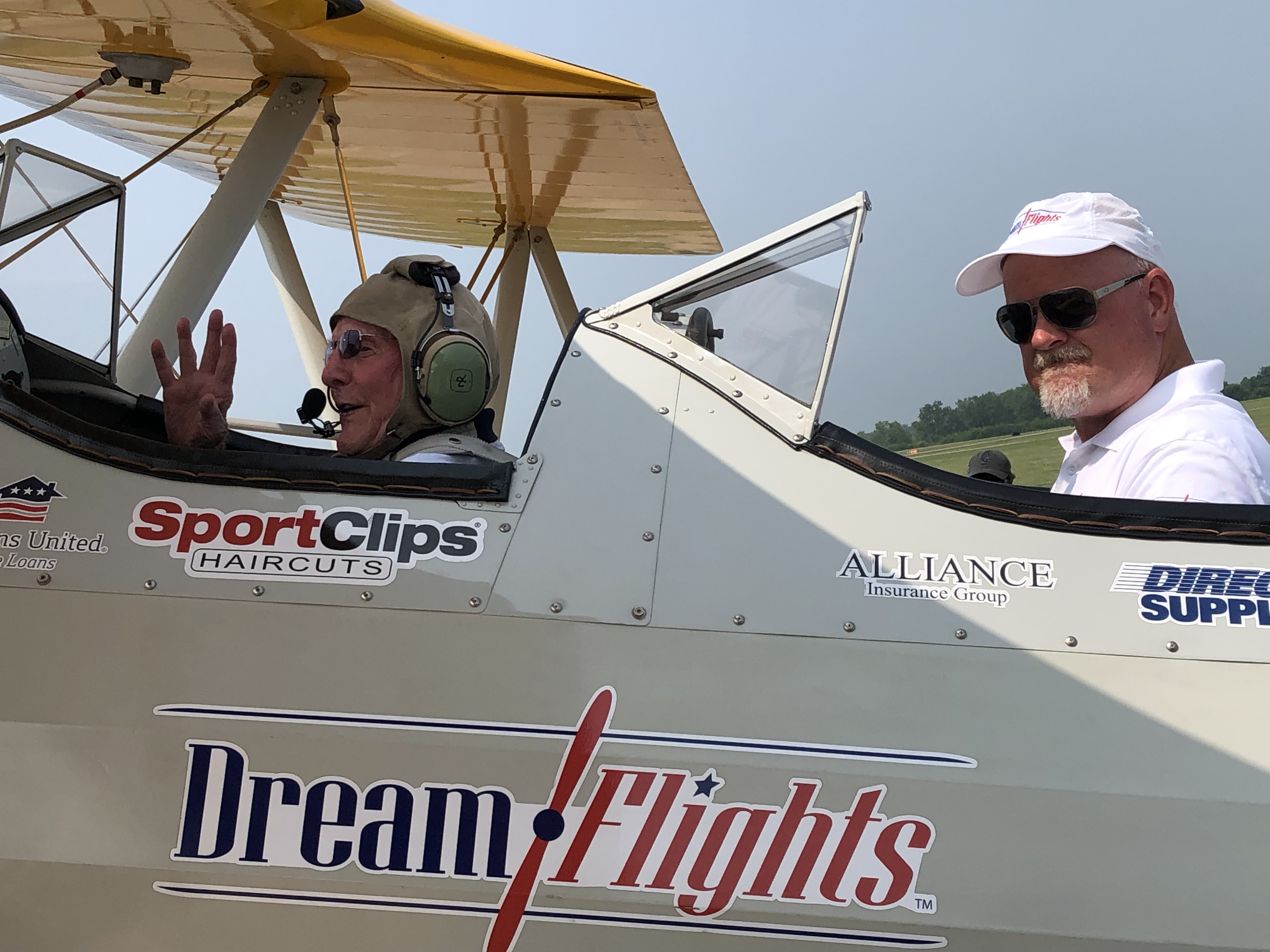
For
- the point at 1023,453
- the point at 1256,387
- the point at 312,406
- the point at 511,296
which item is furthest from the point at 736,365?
the point at 511,296

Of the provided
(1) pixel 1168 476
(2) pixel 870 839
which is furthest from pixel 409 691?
(1) pixel 1168 476

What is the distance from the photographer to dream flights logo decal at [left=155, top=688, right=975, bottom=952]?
1.24 m

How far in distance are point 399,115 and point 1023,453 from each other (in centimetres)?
366

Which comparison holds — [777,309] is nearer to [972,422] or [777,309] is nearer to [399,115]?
[972,422]

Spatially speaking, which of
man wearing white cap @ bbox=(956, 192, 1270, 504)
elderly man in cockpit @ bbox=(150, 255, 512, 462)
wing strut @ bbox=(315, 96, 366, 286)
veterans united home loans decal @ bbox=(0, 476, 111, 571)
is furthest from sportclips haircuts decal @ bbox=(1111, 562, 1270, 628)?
wing strut @ bbox=(315, 96, 366, 286)

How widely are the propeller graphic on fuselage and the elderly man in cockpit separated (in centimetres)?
65

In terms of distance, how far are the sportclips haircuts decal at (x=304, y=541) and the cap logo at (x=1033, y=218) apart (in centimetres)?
132

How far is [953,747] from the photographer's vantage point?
1.26 m

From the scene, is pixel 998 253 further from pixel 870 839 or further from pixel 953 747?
pixel 870 839

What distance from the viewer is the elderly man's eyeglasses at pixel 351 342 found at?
188cm

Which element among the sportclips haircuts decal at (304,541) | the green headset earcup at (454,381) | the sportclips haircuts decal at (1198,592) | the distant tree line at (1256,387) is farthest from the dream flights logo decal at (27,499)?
the distant tree line at (1256,387)

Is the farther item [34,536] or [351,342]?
[351,342]

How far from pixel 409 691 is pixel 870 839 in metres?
0.67

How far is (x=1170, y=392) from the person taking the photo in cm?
181
